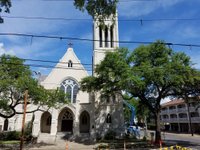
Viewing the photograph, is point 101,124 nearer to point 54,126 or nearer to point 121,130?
point 121,130

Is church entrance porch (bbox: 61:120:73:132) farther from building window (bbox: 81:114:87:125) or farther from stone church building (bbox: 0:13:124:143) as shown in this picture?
building window (bbox: 81:114:87:125)

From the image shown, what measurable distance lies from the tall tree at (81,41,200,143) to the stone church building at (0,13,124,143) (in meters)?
6.01

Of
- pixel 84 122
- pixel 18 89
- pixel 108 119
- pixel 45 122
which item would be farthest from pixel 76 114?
pixel 18 89

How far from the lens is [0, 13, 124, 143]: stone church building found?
93.9ft

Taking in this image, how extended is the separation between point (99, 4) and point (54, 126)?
81.5 ft

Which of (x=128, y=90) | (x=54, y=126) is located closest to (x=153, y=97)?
(x=128, y=90)

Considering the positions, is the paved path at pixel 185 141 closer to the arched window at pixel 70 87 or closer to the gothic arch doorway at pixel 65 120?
the gothic arch doorway at pixel 65 120

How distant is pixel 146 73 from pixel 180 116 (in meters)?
39.2

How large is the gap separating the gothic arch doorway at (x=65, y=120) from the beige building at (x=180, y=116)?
2914 centimetres

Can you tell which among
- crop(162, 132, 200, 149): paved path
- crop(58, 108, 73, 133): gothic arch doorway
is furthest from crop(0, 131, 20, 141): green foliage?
crop(162, 132, 200, 149): paved path

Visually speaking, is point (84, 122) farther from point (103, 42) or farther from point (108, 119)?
point (103, 42)

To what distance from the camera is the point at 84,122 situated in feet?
105

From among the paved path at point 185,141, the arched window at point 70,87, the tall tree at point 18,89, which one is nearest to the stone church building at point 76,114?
the arched window at point 70,87

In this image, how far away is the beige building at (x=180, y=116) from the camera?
4741 cm
